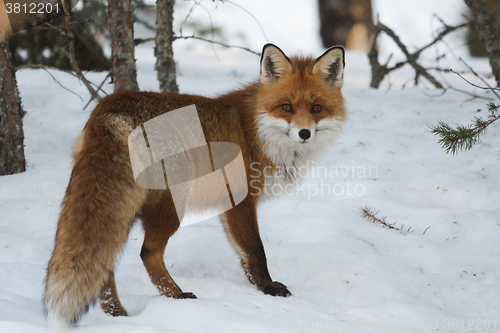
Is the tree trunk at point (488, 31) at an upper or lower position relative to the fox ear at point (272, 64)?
upper

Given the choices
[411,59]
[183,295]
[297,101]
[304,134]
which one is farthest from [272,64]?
[411,59]

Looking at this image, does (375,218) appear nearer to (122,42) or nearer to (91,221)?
(91,221)

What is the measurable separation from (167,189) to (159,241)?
43 cm

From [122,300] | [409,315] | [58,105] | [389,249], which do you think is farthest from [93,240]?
[58,105]

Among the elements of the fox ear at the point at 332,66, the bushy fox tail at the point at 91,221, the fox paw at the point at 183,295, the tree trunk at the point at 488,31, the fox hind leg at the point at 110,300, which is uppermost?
the tree trunk at the point at 488,31

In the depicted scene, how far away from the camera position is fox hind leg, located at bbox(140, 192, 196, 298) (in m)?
2.85

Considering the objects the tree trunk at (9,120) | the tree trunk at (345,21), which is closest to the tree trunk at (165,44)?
the tree trunk at (9,120)

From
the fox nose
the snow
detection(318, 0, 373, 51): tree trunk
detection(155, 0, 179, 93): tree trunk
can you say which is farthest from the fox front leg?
detection(318, 0, 373, 51): tree trunk

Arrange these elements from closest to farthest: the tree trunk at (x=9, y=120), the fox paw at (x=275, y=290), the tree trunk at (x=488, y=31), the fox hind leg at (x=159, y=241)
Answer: the fox hind leg at (x=159, y=241) < the fox paw at (x=275, y=290) < the tree trunk at (x=9, y=120) < the tree trunk at (x=488, y=31)

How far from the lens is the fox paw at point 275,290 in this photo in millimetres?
2986

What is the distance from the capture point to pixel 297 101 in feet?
10.3

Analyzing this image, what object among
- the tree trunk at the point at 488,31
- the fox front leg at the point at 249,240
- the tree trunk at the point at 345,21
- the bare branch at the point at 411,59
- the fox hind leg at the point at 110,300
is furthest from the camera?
the tree trunk at the point at 345,21

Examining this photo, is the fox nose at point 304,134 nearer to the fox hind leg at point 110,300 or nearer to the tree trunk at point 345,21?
the fox hind leg at point 110,300

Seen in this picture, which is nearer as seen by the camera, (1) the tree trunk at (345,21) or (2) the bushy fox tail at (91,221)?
(2) the bushy fox tail at (91,221)
